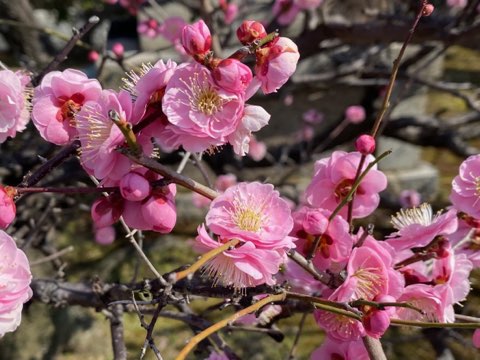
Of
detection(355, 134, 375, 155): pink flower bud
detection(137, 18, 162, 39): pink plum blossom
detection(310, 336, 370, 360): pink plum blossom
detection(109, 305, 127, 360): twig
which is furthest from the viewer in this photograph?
detection(137, 18, 162, 39): pink plum blossom

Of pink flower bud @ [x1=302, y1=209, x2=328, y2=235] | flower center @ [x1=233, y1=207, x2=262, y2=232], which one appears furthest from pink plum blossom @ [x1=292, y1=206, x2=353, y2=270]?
flower center @ [x1=233, y1=207, x2=262, y2=232]

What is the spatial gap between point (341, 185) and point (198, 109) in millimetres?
272

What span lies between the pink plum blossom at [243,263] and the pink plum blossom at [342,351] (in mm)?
212

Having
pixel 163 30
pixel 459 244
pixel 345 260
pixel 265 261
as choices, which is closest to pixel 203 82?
pixel 265 261

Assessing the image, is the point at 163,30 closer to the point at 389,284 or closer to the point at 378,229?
the point at 378,229

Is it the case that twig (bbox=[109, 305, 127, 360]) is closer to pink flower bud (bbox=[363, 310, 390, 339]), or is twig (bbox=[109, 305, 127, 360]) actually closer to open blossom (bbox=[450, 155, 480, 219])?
pink flower bud (bbox=[363, 310, 390, 339])

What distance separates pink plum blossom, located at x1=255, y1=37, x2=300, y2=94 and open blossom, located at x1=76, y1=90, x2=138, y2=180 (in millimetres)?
143

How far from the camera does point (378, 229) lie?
9.07 feet

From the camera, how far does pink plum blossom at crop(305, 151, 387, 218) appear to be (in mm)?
752

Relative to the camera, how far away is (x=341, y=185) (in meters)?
0.76

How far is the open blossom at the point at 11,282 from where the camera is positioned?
21.7 inches

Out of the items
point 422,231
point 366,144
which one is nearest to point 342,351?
point 422,231

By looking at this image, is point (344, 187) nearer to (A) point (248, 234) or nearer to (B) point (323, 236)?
(B) point (323, 236)

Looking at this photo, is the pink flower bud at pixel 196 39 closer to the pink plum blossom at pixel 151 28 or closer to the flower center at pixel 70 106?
the flower center at pixel 70 106
